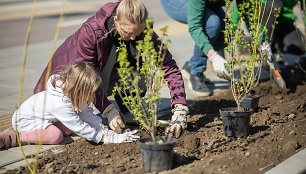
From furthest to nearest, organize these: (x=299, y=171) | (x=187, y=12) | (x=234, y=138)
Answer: (x=187, y=12)
(x=234, y=138)
(x=299, y=171)

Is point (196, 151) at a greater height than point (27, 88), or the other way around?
point (27, 88)

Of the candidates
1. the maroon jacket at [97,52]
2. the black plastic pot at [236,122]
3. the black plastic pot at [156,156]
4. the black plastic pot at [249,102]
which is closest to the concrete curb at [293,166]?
the black plastic pot at [236,122]

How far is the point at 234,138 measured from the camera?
398 cm

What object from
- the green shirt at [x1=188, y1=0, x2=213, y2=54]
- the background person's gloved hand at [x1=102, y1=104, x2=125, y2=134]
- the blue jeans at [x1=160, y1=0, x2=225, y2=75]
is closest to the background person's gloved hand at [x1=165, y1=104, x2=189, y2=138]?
the background person's gloved hand at [x1=102, y1=104, x2=125, y2=134]

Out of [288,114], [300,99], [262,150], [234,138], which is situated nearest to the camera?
[262,150]

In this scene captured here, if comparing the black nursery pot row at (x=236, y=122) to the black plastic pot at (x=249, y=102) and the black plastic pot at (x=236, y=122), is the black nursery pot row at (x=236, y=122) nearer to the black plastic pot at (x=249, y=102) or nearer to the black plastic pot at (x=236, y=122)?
the black plastic pot at (x=236, y=122)

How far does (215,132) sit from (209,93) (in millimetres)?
1603

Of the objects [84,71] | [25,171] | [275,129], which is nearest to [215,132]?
[275,129]

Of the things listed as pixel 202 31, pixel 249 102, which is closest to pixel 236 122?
pixel 249 102

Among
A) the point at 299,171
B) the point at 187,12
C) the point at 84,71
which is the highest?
the point at 187,12

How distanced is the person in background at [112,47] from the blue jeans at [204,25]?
141 cm

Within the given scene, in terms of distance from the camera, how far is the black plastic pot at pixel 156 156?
3092 mm

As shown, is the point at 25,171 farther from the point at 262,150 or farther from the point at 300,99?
the point at 300,99

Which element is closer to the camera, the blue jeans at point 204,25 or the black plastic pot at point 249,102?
the black plastic pot at point 249,102
